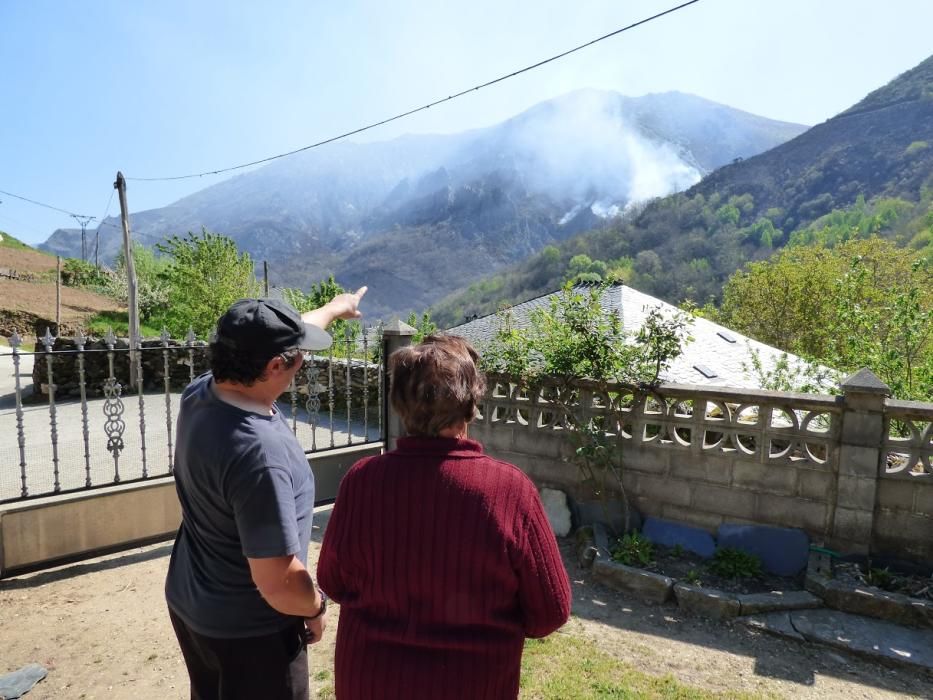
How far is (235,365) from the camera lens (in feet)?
5.66

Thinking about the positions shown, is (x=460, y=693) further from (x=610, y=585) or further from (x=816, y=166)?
(x=816, y=166)

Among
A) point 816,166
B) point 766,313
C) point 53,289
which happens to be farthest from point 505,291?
point 766,313

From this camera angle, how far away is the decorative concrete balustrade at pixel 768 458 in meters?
4.52

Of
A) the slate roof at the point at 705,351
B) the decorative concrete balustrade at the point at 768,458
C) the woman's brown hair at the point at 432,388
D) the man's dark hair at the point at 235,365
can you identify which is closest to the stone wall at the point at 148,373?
the slate roof at the point at 705,351

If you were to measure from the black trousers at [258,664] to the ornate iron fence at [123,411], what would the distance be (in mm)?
3328

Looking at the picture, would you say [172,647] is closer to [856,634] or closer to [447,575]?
[447,575]

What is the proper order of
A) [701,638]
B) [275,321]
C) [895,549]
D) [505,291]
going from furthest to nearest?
[505,291] < [895,549] < [701,638] < [275,321]

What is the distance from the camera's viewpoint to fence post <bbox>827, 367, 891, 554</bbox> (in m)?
4.52

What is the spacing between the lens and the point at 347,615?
5.38ft

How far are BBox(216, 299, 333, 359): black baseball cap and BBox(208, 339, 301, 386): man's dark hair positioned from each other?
0.02 metres

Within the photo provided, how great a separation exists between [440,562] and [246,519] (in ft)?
1.79

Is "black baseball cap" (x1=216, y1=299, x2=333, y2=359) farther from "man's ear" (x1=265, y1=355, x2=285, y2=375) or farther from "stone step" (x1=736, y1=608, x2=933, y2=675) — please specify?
"stone step" (x1=736, y1=608, x2=933, y2=675)

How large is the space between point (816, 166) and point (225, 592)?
410 ft

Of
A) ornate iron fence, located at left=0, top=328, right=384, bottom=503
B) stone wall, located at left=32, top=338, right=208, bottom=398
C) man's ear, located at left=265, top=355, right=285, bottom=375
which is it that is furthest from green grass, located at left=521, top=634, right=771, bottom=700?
stone wall, located at left=32, top=338, right=208, bottom=398
